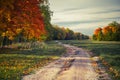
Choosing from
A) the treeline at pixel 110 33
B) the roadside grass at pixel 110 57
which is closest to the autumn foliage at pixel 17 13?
the roadside grass at pixel 110 57

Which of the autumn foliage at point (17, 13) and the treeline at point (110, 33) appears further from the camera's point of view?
the treeline at point (110, 33)

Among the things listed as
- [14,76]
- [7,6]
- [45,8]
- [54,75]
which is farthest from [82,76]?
[45,8]

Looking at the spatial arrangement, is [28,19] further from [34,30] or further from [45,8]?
[45,8]

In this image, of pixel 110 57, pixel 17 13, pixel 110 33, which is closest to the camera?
pixel 17 13

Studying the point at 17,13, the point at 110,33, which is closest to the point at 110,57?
the point at 17,13

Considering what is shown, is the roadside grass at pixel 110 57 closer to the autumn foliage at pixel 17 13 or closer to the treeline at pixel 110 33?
the autumn foliage at pixel 17 13

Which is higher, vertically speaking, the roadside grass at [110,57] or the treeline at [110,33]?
the treeline at [110,33]

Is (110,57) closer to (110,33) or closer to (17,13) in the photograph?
(17,13)

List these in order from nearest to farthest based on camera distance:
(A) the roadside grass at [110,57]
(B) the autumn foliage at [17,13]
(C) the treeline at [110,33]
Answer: (A) the roadside grass at [110,57], (B) the autumn foliage at [17,13], (C) the treeline at [110,33]

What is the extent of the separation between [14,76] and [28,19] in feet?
41.6

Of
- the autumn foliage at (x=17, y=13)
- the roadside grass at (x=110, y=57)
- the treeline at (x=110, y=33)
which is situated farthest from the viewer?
the treeline at (x=110, y=33)

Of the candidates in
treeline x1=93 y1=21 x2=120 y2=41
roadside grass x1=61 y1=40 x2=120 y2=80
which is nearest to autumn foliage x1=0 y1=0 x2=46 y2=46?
roadside grass x1=61 y1=40 x2=120 y2=80

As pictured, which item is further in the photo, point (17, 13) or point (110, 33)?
point (110, 33)

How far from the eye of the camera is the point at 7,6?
27312mm
